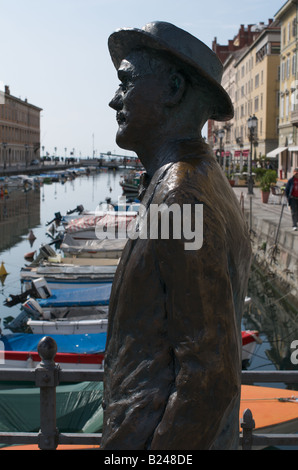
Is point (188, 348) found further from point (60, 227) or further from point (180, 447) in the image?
point (60, 227)

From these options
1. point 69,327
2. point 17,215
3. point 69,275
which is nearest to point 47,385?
point 69,327

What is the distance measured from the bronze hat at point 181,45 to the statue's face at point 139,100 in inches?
2.3

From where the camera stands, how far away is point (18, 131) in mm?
113125

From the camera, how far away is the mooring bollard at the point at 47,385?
3510 millimetres

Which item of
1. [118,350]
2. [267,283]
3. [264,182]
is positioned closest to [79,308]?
[267,283]

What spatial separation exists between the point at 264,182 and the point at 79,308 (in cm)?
1525

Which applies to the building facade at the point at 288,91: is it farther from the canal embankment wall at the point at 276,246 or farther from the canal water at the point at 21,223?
the canal embankment wall at the point at 276,246

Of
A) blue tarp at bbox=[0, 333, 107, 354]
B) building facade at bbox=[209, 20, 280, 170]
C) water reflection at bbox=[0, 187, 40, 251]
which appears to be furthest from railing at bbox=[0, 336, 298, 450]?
building facade at bbox=[209, 20, 280, 170]

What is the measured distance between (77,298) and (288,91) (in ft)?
122

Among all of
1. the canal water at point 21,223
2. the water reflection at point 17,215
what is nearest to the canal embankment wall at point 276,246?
the canal water at point 21,223

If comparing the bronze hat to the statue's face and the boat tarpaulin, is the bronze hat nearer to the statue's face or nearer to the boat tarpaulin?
the statue's face

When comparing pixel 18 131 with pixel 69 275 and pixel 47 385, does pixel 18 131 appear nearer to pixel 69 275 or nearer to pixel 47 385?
pixel 69 275

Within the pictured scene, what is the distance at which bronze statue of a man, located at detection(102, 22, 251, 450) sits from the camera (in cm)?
144

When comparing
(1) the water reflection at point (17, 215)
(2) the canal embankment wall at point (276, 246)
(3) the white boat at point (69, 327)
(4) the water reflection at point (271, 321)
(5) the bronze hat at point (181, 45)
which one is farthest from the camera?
(1) the water reflection at point (17, 215)
